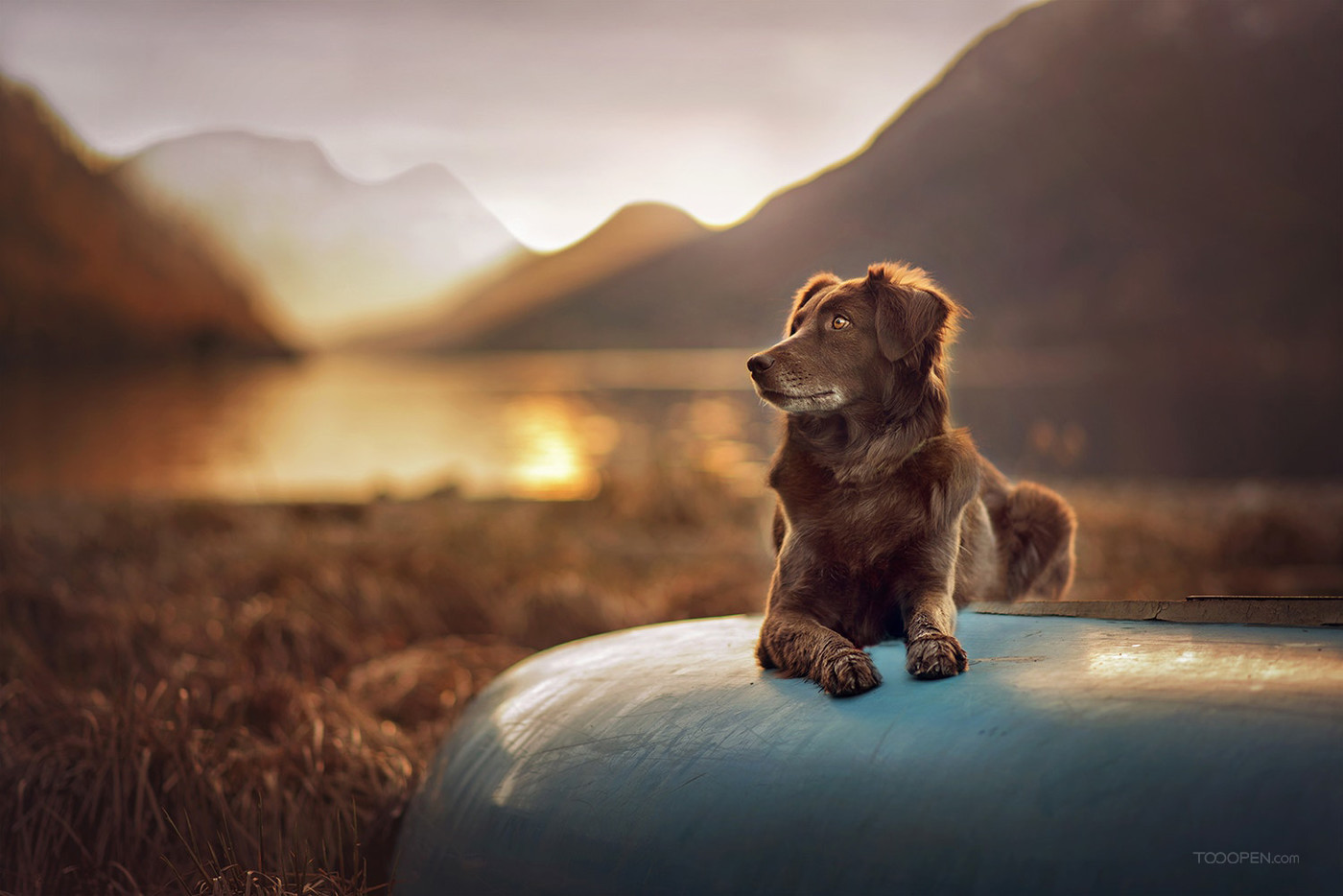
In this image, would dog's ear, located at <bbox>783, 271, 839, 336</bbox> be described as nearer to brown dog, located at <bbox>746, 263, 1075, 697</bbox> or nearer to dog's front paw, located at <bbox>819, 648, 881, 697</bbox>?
brown dog, located at <bbox>746, 263, 1075, 697</bbox>

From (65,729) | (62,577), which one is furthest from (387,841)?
(62,577)

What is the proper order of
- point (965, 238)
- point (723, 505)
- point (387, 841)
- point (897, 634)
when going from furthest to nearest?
point (965, 238)
point (723, 505)
point (387, 841)
point (897, 634)

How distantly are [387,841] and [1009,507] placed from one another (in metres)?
2.77

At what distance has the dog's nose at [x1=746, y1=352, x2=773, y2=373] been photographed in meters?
2.52

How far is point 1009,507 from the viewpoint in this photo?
11.6ft

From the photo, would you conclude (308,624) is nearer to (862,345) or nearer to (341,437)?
(862,345)

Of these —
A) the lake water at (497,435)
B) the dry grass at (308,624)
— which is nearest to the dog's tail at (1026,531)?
the lake water at (497,435)

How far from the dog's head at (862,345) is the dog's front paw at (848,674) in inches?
23.9

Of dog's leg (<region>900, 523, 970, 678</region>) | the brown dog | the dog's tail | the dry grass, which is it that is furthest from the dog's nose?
the dry grass

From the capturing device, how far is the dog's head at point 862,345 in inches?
103

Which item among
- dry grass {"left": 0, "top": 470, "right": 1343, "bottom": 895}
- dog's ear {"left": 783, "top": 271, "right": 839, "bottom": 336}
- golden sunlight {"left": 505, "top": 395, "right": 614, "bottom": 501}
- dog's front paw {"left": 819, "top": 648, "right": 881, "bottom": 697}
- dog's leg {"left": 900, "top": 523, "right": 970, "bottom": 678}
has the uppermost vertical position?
dog's ear {"left": 783, "top": 271, "right": 839, "bottom": 336}

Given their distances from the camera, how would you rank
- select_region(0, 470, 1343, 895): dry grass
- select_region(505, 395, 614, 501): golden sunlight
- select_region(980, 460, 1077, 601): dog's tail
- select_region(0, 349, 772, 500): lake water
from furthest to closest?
select_region(0, 349, 772, 500): lake water < select_region(505, 395, 614, 501): golden sunlight < select_region(0, 470, 1343, 895): dry grass < select_region(980, 460, 1077, 601): dog's tail

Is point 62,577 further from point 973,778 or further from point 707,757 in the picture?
point 973,778

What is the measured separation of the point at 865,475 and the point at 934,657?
1.60ft
